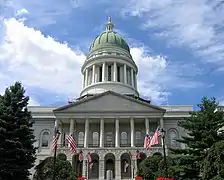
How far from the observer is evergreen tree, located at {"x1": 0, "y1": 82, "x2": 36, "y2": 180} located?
26.2 meters

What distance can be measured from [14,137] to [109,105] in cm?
2156

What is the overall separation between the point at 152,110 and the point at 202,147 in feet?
57.9

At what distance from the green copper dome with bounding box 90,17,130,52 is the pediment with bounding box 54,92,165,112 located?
17271 millimetres

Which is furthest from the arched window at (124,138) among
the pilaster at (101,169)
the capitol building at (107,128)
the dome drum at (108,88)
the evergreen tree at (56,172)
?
the evergreen tree at (56,172)

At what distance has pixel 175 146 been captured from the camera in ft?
156

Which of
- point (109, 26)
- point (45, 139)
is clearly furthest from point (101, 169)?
point (109, 26)

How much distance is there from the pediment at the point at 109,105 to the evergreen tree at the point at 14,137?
17.1 m

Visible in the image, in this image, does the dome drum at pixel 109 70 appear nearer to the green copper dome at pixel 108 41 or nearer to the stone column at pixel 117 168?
the green copper dome at pixel 108 41

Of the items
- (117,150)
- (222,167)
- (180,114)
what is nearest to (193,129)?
(222,167)

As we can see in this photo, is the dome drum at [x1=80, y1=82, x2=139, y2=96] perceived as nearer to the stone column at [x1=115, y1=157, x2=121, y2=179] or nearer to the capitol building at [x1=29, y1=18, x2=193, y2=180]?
the capitol building at [x1=29, y1=18, x2=193, y2=180]

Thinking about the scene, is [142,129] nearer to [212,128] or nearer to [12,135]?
[212,128]

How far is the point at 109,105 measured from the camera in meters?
47.2

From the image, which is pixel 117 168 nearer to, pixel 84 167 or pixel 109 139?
pixel 84 167

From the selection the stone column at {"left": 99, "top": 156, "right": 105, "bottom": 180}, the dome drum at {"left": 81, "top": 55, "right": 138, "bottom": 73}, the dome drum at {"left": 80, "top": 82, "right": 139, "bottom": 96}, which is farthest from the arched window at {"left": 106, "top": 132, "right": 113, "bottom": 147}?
the dome drum at {"left": 81, "top": 55, "right": 138, "bottom": 73}
